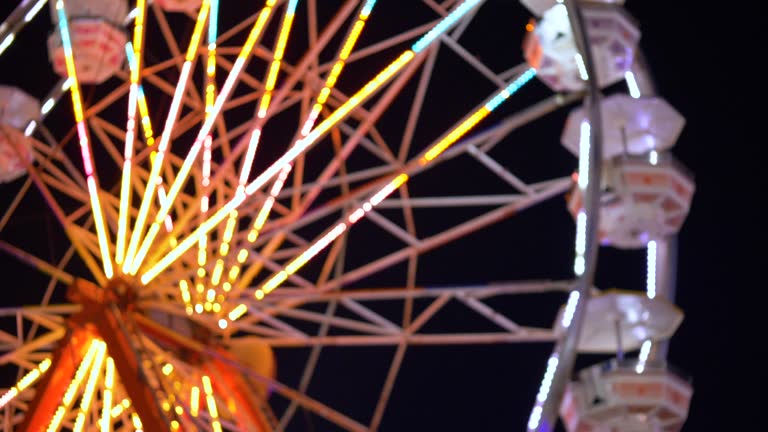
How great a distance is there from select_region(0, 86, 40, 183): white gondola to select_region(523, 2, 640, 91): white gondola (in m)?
3.67

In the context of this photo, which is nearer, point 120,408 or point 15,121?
point 120,408

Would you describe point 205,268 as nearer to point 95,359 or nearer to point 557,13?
point 95,359

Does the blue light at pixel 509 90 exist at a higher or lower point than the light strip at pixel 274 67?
lower

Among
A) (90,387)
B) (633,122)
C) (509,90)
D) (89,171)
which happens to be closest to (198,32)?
(89,171)

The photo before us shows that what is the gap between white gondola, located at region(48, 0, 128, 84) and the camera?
1141cm

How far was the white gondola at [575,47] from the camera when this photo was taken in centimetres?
1088

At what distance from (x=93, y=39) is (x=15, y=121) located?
0.86 m

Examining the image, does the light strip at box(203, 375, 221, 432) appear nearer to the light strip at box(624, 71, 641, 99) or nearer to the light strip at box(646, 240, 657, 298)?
the light strip at box(646, 240, 657, 298)

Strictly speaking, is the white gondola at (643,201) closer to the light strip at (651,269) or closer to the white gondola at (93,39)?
the light strip at (651,269)

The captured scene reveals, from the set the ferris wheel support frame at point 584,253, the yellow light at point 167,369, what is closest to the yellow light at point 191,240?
the yellow light at point 167,369

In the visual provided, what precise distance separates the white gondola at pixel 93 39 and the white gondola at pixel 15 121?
1.15 feet

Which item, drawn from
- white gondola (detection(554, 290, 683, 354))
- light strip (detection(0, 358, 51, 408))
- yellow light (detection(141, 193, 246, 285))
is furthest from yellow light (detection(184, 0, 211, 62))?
white gondola (detection(554, 290, 683, 354))

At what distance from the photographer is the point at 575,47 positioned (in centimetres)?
1109

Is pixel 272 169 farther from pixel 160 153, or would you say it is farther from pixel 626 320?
pixel 626 320
